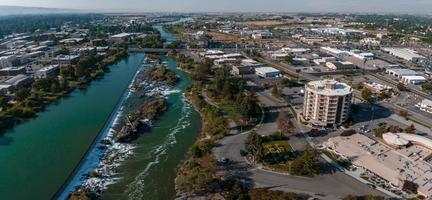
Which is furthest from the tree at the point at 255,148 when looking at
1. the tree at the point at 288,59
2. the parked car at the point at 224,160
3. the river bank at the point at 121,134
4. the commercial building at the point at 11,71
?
the commercial building at the point at 11,71

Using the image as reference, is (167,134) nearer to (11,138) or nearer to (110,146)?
(110,146)

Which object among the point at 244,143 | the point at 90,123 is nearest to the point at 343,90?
the point at 244,143

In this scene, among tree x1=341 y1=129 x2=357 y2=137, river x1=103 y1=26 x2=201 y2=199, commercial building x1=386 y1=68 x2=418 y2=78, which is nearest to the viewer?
river x1=103 y1=26 x2=201 y2=199

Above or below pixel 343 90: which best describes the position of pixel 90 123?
below

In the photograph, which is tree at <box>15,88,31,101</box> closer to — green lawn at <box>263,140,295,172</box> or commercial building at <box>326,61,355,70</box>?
green lawn at <box>263,140,295,172</box>

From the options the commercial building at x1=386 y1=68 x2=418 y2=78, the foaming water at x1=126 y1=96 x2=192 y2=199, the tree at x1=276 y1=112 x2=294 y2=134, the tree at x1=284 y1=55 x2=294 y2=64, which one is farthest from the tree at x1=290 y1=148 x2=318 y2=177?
the tree at x1=284 y1=55 x2=294 y2=64

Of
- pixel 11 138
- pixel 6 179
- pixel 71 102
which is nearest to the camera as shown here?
pixel 6 179
